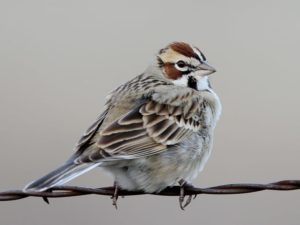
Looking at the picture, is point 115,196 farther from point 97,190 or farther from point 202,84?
point 202,84

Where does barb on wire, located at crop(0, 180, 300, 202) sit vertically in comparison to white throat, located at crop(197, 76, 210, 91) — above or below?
below

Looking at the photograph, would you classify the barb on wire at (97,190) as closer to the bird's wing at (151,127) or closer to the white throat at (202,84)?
the bird's wing at (151,127)

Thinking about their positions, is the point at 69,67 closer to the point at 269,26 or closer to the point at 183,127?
the point at 269,26

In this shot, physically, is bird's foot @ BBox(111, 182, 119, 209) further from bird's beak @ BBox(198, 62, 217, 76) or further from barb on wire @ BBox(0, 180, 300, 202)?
bird's beak @ BBox(198, 62, 217, 76)

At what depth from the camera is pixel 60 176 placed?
5.85 meters

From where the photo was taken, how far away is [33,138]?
9.69 meters

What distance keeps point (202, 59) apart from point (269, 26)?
485 cm

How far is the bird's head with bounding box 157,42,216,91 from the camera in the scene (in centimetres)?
704

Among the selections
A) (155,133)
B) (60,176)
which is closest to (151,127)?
(155,133)

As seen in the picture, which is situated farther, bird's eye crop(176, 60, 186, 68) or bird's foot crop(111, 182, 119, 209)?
bird's eye crop(176, 60, 186, 68)

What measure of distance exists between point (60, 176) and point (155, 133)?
819 mm

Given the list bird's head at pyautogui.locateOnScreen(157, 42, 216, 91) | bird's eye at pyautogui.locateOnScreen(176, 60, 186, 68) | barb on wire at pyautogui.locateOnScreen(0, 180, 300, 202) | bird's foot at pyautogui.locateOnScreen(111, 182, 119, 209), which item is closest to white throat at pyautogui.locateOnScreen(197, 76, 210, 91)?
bird's head at pyautogui.locateOnScreen(157, 42, 216, 91)

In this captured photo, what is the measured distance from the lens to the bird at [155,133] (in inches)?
241

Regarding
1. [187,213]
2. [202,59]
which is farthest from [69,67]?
[202,59]
